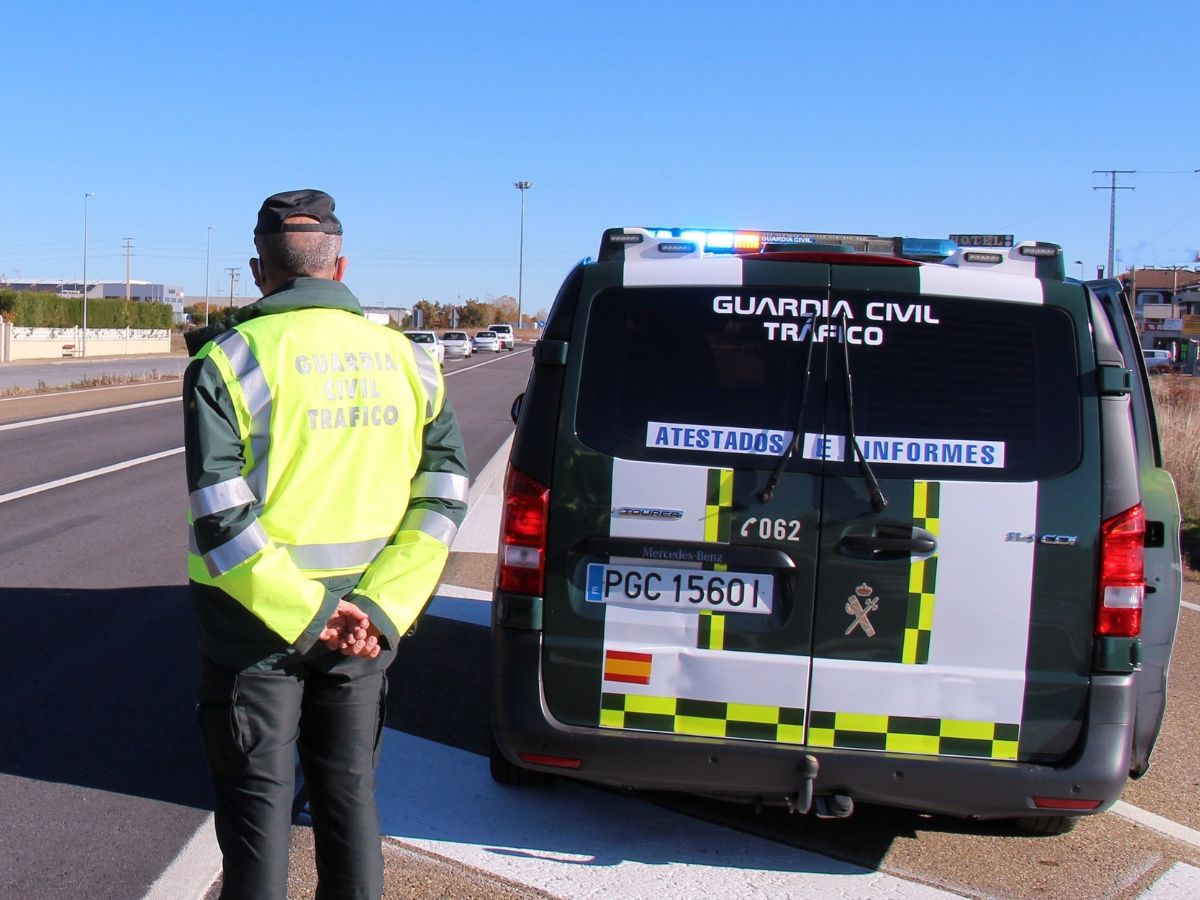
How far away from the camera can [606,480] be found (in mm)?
3799

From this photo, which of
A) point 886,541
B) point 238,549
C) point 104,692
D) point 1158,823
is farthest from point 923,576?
point 104,692

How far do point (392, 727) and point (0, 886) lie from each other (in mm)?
1867

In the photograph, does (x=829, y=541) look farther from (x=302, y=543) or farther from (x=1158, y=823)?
(x=1158, y=823)

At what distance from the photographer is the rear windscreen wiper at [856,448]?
12.2 ft

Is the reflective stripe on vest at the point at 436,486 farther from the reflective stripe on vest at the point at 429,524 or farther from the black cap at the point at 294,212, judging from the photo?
the black cap at the point at 294,212

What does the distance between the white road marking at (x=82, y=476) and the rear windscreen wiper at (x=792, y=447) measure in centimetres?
928

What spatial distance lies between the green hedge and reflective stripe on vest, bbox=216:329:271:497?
71.2 m

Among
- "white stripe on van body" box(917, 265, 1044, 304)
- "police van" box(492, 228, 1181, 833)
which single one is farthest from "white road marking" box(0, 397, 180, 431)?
"white stripe on van body" box(917, 265, 1044, 304)

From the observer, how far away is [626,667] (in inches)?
151

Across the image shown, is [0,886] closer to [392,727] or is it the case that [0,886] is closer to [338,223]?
[392,727]

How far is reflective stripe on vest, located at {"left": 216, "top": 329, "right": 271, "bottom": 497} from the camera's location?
9.00 ft

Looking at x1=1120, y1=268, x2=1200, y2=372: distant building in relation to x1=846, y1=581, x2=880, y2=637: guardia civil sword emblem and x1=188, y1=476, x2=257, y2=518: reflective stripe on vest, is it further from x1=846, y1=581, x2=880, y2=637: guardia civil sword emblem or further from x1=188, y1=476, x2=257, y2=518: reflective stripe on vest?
x1=188, y1=476, x2=257, y2=518: reflective stripe on vest

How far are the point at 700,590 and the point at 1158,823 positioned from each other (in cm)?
218

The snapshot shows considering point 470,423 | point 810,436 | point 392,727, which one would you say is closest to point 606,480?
point 810,436
